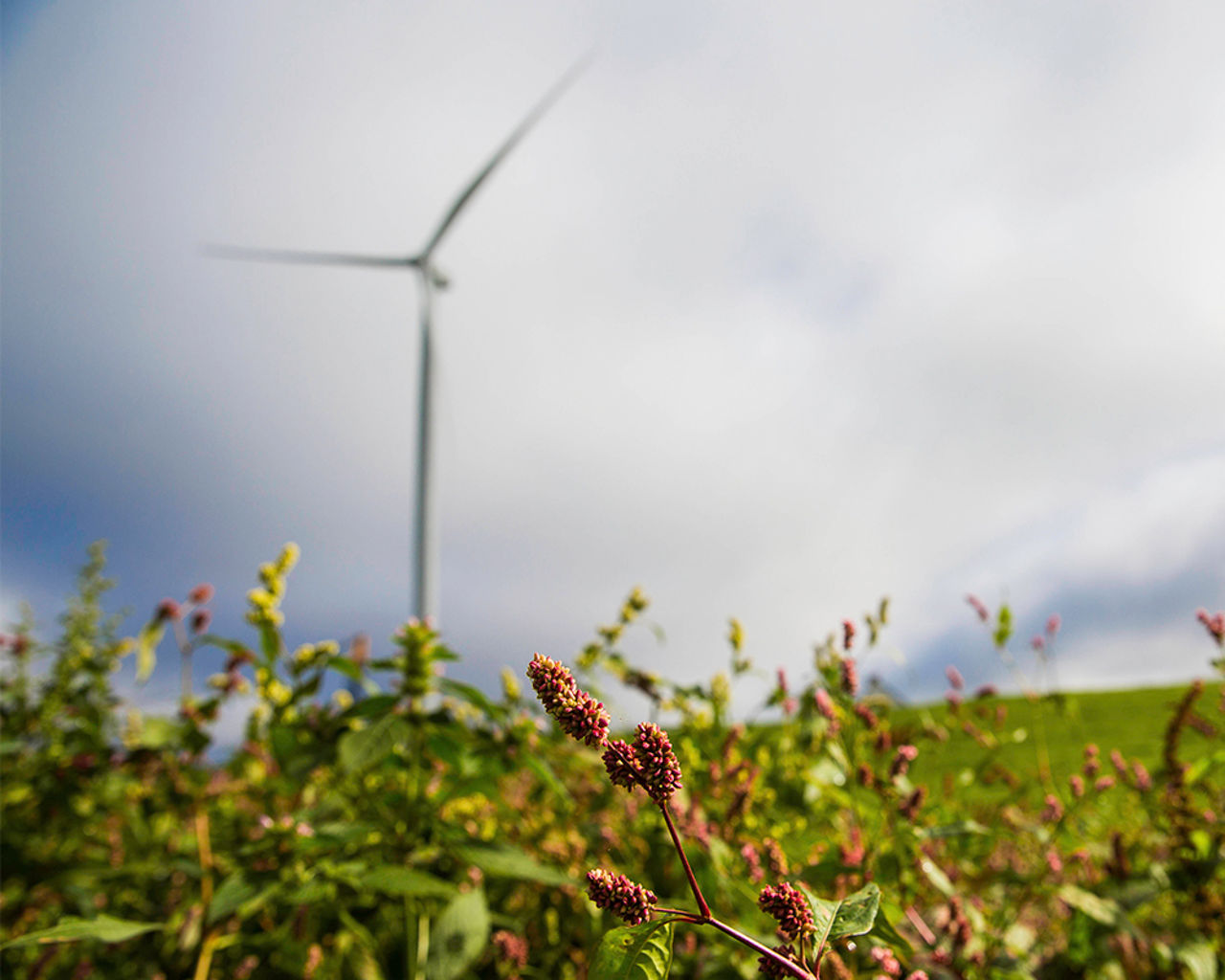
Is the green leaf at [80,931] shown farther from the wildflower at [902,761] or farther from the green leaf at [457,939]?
the wildflower at [902,761]

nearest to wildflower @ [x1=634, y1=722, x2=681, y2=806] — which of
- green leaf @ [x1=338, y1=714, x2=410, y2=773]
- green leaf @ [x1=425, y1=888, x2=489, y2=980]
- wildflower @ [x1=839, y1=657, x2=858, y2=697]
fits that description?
wildflower @ [x1=839, y1=657, x2=858, y2=697]

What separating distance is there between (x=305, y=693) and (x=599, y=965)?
5.03 feet

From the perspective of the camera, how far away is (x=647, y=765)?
59cm

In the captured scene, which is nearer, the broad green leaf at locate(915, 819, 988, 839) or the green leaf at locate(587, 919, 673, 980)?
the green leaf at locate(587, 919, 673, 980)

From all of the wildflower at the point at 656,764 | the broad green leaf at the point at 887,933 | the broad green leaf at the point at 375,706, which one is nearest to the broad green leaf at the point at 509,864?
the broad green leaf at the point at 375,706

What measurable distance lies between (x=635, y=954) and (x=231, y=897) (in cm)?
124

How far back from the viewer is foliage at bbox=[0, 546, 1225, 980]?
1.35 m

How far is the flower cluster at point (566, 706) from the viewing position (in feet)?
1.88

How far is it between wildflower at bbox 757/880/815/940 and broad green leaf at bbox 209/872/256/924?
4.03ft

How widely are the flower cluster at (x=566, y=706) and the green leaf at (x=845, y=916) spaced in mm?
258

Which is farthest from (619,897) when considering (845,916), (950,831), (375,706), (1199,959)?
(1199,959)

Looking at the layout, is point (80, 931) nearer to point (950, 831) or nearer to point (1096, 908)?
point (950, 831)

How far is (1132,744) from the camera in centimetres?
852

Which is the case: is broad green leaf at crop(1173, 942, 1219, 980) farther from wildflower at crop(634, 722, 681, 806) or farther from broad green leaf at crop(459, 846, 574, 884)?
wildflower at crop(634, 722, 681, 806)
